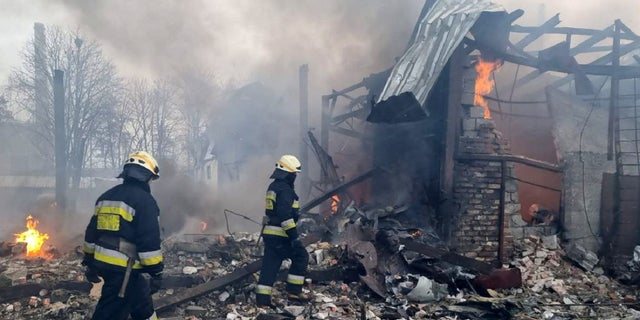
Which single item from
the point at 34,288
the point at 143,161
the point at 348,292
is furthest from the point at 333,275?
the point at 34,288

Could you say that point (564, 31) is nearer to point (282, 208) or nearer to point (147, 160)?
point (282, 208)

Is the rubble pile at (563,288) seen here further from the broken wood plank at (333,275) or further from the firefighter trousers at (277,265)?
the firefighter trousers at (277,265)

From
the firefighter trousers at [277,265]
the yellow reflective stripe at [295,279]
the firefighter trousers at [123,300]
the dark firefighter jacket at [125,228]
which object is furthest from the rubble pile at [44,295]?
the yellow reflective stripe at [295,279]

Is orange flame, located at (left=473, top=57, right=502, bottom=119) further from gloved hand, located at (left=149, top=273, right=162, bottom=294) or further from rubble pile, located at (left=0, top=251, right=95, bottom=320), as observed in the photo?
rubble pile, located at (left=0, top=251, right=95, bottom=320)

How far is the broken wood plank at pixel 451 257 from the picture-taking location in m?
6.26

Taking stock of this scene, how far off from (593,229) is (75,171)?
84.8 ft

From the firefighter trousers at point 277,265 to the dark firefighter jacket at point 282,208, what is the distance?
0.44 ft

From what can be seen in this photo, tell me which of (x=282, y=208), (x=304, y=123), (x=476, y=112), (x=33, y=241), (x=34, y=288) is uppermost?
(x=304, y=123)

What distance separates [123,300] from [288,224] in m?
2.23

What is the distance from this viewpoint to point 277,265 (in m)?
5.82

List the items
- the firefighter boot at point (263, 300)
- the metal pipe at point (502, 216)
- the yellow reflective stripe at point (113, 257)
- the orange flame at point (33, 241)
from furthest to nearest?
the orange flame at point (33, 241) < the metal pipe at point (502, 216) < the firefighter boot at point (263, 300) < the yellow reflective stripe at point (113, 257)

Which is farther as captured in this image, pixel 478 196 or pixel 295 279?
pixel 478 196

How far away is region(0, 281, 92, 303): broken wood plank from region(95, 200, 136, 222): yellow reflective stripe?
2.71m

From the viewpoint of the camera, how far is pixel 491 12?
711 cm
